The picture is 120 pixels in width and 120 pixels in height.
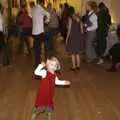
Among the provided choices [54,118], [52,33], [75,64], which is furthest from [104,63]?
[54,118]

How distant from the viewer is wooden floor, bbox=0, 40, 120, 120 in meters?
7.30

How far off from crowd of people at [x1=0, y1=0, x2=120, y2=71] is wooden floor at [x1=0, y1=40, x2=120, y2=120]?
0.68 meters

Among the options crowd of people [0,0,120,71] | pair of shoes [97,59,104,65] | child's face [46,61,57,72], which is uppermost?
child's face [46,61,57,72]

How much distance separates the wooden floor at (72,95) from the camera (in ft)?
24.0

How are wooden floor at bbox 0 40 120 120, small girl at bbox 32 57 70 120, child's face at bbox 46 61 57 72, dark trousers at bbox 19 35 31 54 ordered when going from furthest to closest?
dark trousers at bbox 19 35 31 54, wooden floor at bbox 0 40 120 120, small girl at bbox 32 57 70 120, child's face at bbox 46 61 57 72

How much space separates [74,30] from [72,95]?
2942mm

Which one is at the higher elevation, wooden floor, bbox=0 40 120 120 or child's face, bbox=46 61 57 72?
child's face, bbox=46 61 57 72

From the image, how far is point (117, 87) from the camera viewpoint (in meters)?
9.64

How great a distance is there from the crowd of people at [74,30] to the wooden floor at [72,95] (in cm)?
68

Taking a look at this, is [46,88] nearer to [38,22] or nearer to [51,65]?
[51,65]

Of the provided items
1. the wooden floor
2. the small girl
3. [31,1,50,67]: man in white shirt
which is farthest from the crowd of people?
the small girl

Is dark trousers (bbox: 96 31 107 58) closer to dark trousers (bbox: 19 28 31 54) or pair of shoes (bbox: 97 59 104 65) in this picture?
pair of shoes (bbox: 97 59 104 65)

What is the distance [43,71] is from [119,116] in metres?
1.86

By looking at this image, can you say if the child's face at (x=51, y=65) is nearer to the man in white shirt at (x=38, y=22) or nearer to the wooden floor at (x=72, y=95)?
the wooden floor at (x=72, y=95)
